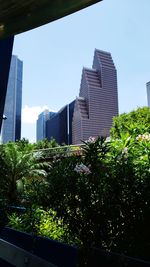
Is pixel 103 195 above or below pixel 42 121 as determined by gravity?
below

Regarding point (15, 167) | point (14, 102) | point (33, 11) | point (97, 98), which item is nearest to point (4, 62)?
point (33, 11)

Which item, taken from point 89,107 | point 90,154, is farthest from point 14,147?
point 89,107

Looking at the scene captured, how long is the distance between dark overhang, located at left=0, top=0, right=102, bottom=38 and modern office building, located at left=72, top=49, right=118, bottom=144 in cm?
9738

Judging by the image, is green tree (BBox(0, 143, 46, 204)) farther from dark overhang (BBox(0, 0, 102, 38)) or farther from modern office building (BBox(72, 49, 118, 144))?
modern office building (BBox(72, 49, 118, 144))

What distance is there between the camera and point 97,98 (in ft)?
382

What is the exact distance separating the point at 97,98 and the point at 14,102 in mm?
73885

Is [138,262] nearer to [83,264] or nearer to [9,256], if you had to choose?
A: [83,264]

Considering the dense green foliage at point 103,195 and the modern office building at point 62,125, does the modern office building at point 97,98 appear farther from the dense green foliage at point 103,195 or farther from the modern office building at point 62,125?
the dense green foliage at point 103,195

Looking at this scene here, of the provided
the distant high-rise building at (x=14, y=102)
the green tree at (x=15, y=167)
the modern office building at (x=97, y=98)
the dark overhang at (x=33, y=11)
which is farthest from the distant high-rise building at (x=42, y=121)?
the dark overhang at (x=33, y=11)

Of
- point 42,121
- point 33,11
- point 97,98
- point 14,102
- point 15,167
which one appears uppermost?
point 97,98

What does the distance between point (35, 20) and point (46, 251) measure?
4.10 metres

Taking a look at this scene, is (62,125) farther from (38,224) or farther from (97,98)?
(38,224)

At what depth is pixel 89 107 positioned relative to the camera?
366ft

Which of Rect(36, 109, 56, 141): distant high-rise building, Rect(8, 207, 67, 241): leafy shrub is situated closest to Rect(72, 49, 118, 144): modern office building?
Rect(36, 109, 56, 141): distant high-rise building
